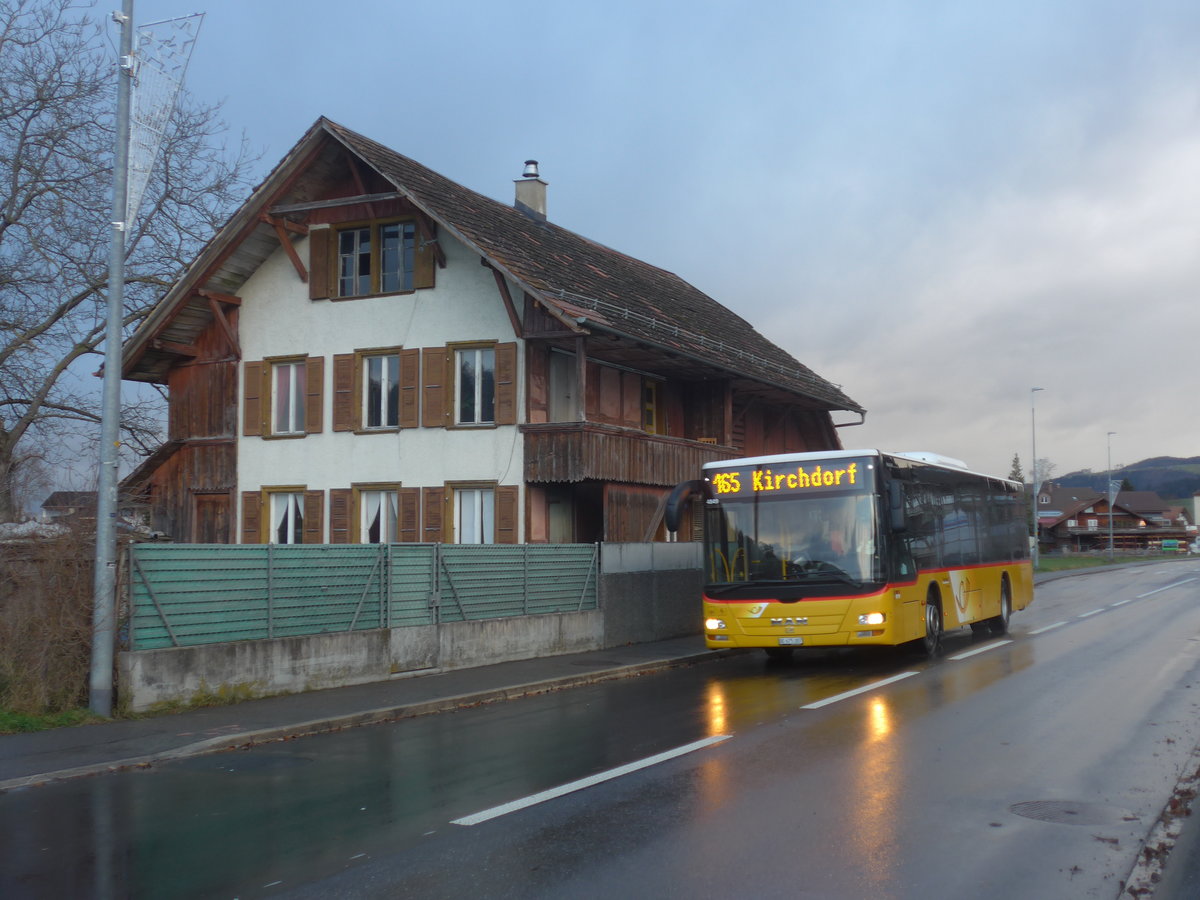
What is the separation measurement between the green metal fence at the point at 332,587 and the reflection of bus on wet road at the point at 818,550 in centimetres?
323

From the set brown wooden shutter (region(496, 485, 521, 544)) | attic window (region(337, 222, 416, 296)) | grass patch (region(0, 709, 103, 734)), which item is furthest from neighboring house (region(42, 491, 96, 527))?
attic window (region(337, 222, 416, 296))

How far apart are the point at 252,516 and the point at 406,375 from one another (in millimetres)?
5217

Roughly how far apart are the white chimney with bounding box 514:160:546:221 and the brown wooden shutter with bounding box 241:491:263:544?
11.6 metres

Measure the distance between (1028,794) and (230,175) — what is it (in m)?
24.9

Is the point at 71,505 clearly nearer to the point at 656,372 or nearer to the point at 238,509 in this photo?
the point at 238,509

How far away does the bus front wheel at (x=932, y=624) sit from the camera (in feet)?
56.3

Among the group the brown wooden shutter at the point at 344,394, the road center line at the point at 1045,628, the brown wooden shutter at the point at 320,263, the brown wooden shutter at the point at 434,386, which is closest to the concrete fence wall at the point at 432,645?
the brown wooden shutter at the point at 434,386

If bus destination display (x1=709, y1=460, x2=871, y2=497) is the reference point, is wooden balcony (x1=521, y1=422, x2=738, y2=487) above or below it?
above

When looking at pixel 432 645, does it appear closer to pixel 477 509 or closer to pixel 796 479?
pixel 796 479

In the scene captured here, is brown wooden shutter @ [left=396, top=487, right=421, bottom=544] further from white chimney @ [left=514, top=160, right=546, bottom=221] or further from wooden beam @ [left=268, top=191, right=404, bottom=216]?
white chimney @ [left=514, top=160, right=546, bottom=221]

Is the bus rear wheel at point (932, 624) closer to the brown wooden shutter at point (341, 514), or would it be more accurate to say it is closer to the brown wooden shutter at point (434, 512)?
the brown wooden shutter at point (434, 512)

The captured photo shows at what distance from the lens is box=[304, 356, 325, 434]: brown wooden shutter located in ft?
85.6

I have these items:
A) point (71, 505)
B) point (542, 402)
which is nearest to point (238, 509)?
point (542, 402)

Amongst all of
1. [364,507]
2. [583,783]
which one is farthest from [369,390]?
[583,783]
